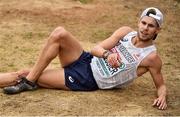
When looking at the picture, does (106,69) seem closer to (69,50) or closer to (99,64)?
(99,64)

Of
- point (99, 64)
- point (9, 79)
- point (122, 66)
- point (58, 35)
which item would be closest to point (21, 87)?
point (9, 79)

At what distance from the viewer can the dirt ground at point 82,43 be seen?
4.88 metres

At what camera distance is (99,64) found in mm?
5203

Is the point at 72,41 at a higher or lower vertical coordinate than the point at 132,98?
higher

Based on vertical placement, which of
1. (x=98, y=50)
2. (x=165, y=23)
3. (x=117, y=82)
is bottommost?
(x=165, y=23)

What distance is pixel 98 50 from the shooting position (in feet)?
16.6

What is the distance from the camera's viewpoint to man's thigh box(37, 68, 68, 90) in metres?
5.21

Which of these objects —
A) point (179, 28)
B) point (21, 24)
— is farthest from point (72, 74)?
point (179, 28)

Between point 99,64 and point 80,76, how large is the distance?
24 centimetres

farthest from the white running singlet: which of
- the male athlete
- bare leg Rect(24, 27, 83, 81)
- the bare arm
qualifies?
bare leg Rect(24, 27, 83, 81)

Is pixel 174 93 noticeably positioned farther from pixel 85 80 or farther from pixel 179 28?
pixel 179 28

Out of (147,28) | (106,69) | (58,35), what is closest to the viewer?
(147,28)

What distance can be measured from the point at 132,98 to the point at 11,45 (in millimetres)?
2573

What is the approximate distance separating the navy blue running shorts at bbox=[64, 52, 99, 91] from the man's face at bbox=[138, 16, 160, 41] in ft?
2.24
